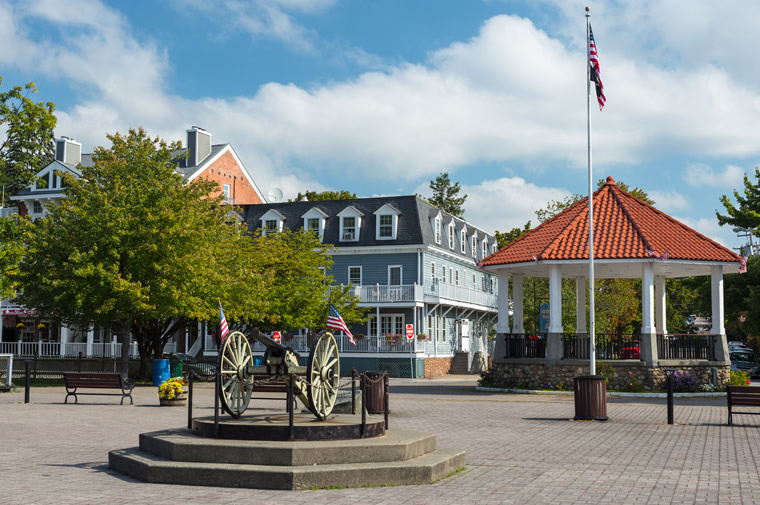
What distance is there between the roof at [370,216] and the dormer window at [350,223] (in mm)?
249

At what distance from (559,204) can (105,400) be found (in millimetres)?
35545

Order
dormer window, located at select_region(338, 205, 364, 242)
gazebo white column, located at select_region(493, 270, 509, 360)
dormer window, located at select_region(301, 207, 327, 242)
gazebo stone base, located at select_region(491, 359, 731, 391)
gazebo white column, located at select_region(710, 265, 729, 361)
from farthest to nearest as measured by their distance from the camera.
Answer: dormer window, located at select_region(301, 207, 327, 242) → dormer window, located at select_region(338, 205, 364, 242) → gazebo white column, located at select_region(493, 270, 509, 360) → gazebo white column, located at select_region(710, 265, 729, 361) → gazebo stone base, located at select_region(491, 359, 731, 391)

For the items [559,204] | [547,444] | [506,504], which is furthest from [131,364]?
[506,504]

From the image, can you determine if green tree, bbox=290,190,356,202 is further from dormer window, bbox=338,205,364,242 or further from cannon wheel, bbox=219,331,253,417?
cannon wheel, bbox=219,331,253,417

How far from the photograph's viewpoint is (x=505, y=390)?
98.4ft

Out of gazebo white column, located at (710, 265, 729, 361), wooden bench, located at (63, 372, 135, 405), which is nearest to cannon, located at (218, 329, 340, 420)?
wooden bench, located at (63, 372, 135, 405)

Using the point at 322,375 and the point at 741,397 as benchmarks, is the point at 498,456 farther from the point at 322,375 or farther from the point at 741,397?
the point at 741,397

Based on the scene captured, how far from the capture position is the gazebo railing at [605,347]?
95.0ft

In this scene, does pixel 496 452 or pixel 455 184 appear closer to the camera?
pixel 496 452

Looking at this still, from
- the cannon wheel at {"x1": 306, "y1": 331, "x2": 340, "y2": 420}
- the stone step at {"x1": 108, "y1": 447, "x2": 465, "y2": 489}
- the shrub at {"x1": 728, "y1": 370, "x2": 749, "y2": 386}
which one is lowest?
the stone step at {"x1": 108, "y1": 447, "x2": 465, "y2": 489}

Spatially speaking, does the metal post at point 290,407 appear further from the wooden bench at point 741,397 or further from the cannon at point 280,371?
the wooden bench at point 741,397

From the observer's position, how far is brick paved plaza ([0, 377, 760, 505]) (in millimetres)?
9570

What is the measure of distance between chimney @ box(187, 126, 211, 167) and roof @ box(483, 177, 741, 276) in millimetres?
31788

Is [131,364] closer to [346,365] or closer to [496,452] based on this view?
[346,365]
